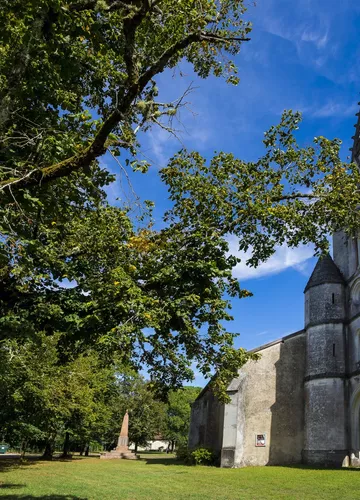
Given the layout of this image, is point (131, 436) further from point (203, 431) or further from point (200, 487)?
point (200, 487)

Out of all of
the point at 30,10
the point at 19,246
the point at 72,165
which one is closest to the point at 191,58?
A: the point at 30,10

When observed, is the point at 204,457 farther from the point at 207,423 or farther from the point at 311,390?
the point at 311,390

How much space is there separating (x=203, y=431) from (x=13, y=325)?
1168 inches

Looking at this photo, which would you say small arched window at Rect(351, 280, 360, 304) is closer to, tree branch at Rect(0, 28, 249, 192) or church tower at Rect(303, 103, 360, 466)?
church tower at Rect(303, 103, 360, 466)

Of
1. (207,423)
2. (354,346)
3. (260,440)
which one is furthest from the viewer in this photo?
(207,423)

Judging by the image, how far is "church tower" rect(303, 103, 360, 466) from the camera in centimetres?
2331

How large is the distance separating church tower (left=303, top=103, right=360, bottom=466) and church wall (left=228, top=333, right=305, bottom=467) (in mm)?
1063

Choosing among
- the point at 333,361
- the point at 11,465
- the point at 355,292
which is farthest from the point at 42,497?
the point at 355,292

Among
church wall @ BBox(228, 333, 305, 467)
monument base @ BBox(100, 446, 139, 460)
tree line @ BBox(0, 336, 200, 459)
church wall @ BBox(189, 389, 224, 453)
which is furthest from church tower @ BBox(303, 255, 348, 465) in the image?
monument base @ BBox(100, 446, 139, 460)

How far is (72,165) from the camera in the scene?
694cm

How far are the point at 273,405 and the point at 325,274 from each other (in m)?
9.19

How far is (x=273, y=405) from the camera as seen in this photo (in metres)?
26.2

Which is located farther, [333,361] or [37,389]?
[333,361]

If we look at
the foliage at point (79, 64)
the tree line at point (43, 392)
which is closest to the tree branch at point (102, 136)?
the foliage at point (79, 64)
